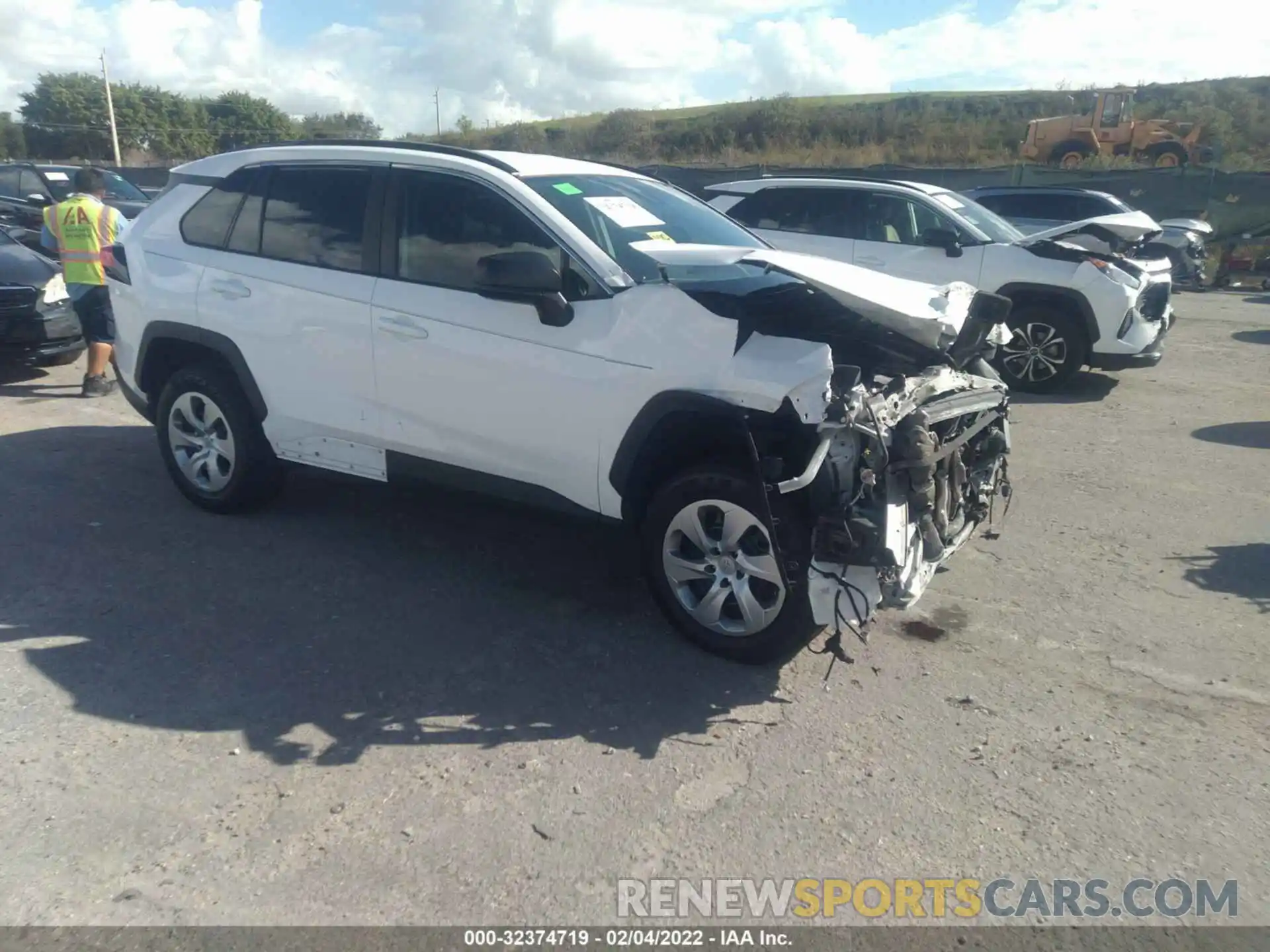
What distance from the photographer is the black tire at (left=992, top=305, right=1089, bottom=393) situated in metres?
9.27

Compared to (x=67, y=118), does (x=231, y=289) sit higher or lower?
lower

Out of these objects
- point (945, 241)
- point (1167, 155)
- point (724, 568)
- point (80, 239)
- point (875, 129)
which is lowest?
point (724, 568)

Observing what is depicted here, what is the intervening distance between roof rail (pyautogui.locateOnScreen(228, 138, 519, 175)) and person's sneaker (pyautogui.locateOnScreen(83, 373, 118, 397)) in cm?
376

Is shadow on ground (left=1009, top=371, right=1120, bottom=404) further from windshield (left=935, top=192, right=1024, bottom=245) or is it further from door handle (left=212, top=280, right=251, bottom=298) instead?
door handle (left=212, top=280, right=251, bottom=298)

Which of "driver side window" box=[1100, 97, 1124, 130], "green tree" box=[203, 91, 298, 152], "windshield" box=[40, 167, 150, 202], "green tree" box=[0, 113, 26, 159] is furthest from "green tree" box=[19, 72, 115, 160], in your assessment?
"driver side window" box=[1100, 97, 1124, 130]

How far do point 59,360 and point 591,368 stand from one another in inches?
295

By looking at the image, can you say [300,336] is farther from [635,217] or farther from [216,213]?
[635,217]

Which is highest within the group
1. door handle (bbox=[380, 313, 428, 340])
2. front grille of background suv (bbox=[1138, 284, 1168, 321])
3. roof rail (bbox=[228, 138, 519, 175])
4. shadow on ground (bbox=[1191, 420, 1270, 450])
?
roof rail (bbox=[228, 138, 519, 175])

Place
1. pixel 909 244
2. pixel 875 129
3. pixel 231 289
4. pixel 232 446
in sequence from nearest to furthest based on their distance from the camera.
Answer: pixel 231 289
pixel 232 446
pixel 909 244
pixel 875 129

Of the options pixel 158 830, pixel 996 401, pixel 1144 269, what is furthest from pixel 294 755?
pixel 1144 269

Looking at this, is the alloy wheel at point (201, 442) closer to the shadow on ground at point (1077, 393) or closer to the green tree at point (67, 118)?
the shadow on ground at point (1077, 393)

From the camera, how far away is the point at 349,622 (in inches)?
175

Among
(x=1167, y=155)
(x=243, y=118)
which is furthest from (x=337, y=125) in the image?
(x=1167, y=155)

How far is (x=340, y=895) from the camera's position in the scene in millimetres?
2799
